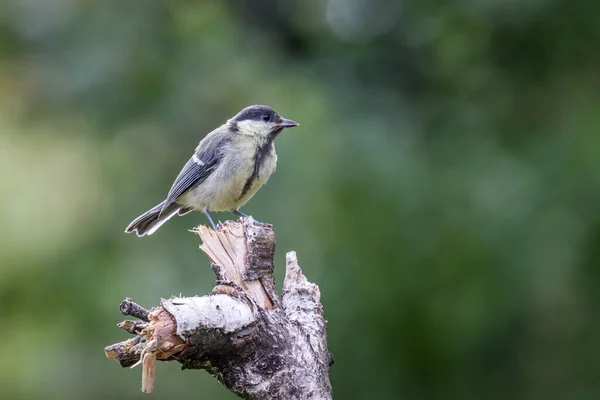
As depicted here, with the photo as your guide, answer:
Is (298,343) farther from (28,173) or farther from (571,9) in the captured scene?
(571,9)

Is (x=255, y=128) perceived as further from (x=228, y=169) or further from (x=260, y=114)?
(x=228, y=169)

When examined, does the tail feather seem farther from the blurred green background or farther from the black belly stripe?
the black belly stripe

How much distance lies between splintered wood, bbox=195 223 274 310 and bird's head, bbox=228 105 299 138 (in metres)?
1.46

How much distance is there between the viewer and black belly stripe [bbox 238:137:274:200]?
14.2 feet

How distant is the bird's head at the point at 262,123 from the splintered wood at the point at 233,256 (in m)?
1.46

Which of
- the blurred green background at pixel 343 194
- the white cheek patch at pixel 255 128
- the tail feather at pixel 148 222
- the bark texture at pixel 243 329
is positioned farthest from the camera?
the blurred green background at pixel 343 194

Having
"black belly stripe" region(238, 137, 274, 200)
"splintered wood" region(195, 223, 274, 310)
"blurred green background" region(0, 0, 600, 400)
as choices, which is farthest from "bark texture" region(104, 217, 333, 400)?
"blurred green background" region(0, 0, 600, 400)

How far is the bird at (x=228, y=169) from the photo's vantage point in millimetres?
4348

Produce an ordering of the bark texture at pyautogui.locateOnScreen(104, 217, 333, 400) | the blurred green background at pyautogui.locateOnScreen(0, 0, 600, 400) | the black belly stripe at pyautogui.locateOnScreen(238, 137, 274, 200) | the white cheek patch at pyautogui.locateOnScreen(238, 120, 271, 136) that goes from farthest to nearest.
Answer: the blurred green background at pyautogui.locateOnScreen(0, 0, 600, 400) → the white cheek patch at pyautogui.locateOnScreen(238, 120, 271, 136) → the black belly stripe at pyautogui.locateOnScreen(238, 137, 274, 200) → the bark texture at pyautogui.locateOnScreen(104, 217, 333, 400)

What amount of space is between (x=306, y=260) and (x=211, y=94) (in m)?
1.35

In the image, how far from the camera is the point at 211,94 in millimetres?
5289

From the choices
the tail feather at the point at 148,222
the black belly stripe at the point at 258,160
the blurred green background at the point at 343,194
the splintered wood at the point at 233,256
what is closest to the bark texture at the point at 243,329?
the splintered wood at the point at 233,256

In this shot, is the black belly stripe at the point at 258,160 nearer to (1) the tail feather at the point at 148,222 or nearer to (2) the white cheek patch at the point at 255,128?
(2) the white cheek patch at the point at 255,128

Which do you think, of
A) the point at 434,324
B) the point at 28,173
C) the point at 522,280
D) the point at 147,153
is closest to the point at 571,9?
the point at 522,280
